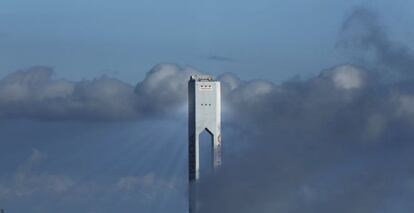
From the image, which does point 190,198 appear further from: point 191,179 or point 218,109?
point 218,109

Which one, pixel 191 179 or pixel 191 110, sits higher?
pixel 191 110

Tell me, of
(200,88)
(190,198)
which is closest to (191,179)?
(190,198)

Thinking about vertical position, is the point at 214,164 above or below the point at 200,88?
below

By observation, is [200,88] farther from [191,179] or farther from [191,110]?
[191,179]

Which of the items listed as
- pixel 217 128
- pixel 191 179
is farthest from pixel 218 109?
pixel 191 179

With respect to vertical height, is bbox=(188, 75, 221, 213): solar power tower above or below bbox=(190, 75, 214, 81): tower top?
below

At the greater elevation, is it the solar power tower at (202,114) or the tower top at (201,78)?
the tower top at (201,78)
